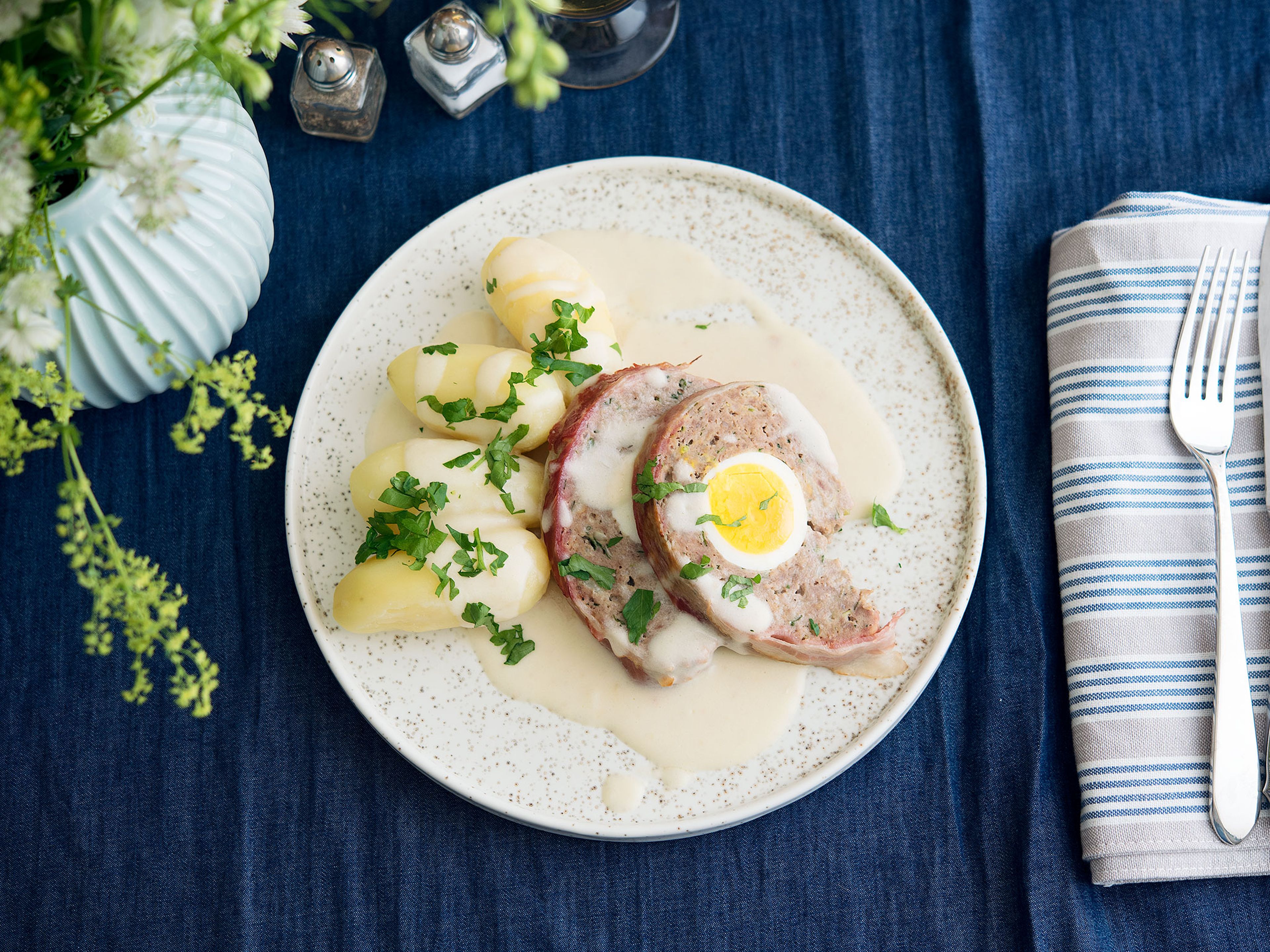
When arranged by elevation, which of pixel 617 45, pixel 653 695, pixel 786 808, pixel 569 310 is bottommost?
pixel 786 808

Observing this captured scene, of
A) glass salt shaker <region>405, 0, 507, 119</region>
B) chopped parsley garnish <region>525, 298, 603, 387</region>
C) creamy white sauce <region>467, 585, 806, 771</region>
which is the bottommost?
creamy white sauce <region>467, 585, 806, 771</region>

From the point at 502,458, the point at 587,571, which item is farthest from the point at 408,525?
the point at 587,571

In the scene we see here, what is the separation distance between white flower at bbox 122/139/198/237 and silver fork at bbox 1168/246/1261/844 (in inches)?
63.7

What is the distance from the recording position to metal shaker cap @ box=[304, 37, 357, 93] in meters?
1.70

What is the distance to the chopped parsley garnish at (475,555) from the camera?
4.75 feet

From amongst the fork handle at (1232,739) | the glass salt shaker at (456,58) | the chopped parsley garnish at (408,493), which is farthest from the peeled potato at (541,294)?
the fork handle at (1232,739)

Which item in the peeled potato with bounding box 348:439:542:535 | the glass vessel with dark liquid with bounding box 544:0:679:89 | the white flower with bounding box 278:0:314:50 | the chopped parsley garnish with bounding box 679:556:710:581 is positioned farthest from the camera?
the glass vessel with dark liquid with bounding box 544:0:679:89

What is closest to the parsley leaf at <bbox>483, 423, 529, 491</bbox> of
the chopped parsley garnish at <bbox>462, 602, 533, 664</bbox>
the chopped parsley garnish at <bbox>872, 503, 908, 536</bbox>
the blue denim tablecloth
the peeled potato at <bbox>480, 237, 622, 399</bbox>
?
the peeled potato at <bbox>480, 237, 622, 399</bbox>

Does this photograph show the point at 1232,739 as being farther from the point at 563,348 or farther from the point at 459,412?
the point at 459,412

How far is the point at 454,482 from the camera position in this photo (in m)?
1.52

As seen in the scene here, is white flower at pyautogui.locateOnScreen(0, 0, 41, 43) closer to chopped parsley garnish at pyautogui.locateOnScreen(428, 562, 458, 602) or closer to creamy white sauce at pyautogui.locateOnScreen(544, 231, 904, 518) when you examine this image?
chopped parsley garnish at pyautogui.locateOnScreen(428, 562, 458, 602)

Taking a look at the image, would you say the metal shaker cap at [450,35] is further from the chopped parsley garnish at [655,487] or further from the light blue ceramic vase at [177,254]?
the chopped parsley garnish at [655,487]

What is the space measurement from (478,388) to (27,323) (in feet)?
2.32

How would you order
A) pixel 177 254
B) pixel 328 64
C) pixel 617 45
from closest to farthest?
pixel 177 254, pixel 328 64, pixel 617 45
